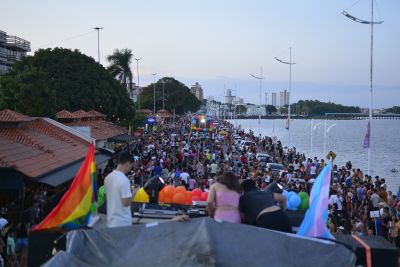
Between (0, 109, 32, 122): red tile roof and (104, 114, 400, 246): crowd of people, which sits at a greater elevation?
(0, 109, 32, 122): red tile roof

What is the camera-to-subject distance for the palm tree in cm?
7469

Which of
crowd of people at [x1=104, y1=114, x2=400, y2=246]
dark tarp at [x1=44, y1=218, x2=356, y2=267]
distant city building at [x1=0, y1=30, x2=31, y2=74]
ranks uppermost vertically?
distant city building at [x1=0, y1=30, x2=31, y2=74]

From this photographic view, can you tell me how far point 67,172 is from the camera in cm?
1566

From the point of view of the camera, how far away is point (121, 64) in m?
75.2

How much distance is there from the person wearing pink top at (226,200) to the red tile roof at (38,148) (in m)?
8.15

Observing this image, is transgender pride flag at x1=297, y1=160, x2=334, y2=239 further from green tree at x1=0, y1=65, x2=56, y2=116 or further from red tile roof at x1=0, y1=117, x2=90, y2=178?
green tree at x1=0, y1=65, x2=56, y2=116

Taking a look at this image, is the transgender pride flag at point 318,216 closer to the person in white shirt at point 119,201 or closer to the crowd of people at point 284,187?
the crowd of people at point 284,187

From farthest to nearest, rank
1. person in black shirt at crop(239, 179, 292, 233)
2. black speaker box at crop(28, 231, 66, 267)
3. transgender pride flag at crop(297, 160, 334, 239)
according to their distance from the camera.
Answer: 1. black speaker box at crop(28, 231, 66, 267)
2. transgender pride flag at crop(297, 160, 334, 239)
3. person in black shirt at crop(239, 179, 292, 233)

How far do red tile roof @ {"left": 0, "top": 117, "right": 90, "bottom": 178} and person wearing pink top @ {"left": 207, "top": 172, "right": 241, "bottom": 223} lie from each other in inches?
321

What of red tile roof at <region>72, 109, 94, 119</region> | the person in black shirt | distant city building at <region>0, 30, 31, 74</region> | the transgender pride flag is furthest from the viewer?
distant city building at <region>0, 30, 31, 74</region>

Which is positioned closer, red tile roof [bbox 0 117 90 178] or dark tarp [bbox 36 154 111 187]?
dark tarp [bbox 36 154 111 187]

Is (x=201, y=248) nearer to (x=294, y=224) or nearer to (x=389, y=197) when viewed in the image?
(x=294, y=224)

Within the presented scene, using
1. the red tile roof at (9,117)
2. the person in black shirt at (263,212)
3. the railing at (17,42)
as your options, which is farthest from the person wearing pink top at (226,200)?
the railing at (17,42)

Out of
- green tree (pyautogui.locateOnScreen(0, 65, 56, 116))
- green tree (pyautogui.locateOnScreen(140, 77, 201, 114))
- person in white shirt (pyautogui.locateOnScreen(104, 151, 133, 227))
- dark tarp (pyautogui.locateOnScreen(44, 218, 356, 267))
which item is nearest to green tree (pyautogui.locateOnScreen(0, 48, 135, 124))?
green tree (pyautogui.locateOnScreen(0, 65, 56, 116))
